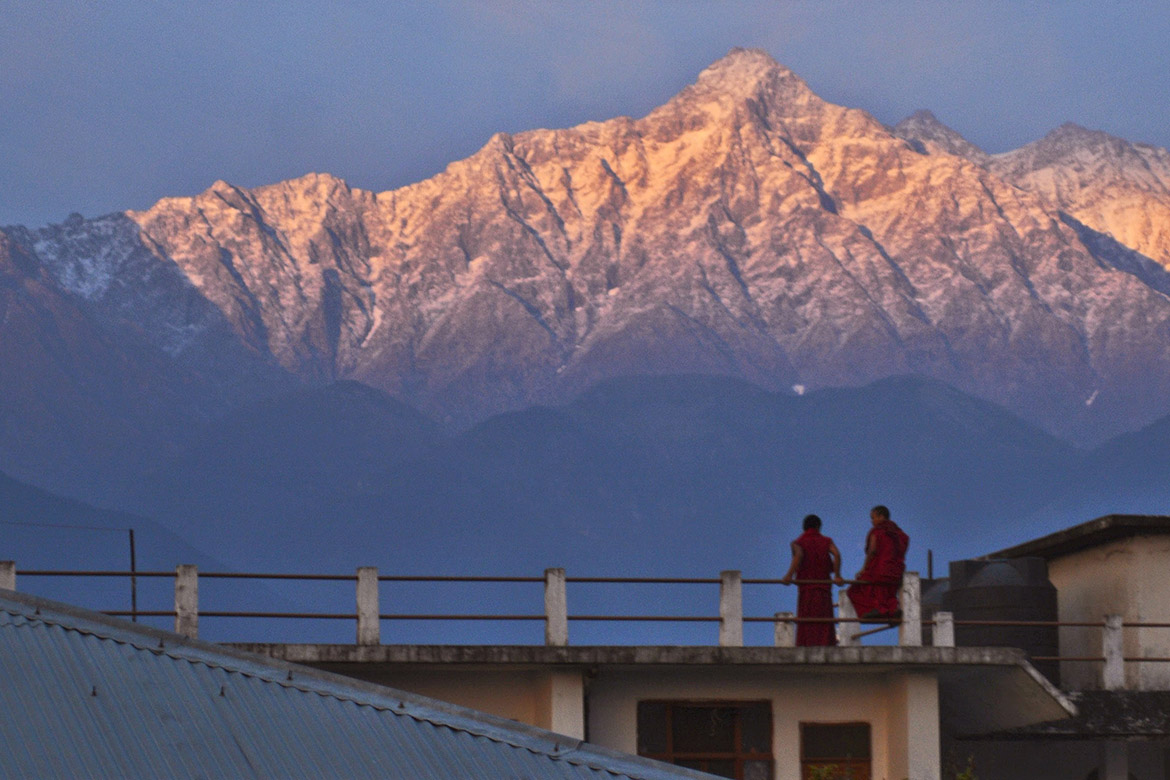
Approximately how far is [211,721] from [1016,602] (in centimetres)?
1443

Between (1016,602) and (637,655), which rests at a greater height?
(1016,602)

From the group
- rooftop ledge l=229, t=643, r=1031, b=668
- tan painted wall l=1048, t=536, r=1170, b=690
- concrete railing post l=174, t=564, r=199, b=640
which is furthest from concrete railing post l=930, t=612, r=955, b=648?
concrete railing post l=174, t=564, r=199, b=640

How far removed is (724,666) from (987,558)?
6891mm

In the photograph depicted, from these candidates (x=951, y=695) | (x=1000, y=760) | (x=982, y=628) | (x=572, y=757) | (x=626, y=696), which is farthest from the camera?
(x=1000, y=760)

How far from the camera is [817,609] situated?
23609 millimetres

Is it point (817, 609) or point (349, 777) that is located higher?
point (817, 609)

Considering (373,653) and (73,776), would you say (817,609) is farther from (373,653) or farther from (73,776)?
(73,776)

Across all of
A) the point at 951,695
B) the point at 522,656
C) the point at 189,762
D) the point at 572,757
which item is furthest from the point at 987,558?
the point at 189,762

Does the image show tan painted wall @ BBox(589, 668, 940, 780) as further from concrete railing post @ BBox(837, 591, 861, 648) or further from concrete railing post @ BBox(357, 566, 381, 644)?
concrete railing post @ BBox(357, 566, 381, 644)

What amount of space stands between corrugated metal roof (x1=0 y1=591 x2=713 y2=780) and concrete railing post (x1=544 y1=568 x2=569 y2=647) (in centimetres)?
581

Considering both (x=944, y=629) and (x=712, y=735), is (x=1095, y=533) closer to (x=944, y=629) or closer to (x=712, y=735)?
(x=944, y=629)

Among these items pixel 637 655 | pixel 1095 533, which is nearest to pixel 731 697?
pixel 637 655

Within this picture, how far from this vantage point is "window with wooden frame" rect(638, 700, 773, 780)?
24.1m

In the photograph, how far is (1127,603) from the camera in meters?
26.8
